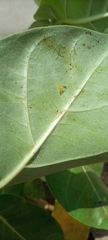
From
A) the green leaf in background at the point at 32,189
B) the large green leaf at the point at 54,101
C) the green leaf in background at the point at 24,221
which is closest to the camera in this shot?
the large green leaf at the point at 54,101

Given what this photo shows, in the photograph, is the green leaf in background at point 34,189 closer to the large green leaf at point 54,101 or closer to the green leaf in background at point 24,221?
the green leaf in background at point 24,221

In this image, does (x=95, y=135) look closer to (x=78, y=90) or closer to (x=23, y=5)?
(x=78, y=90)

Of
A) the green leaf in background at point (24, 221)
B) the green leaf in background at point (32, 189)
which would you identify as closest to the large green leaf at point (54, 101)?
the green leaf in background at point (24, 221)

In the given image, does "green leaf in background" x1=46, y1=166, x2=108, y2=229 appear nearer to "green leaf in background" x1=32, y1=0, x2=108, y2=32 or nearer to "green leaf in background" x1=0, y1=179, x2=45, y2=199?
"green leaf in background" x1=0, y1=179, x2=45, y2=199

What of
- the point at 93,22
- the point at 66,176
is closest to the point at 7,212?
the point at 66,176

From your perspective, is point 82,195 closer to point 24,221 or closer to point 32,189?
point 24,221

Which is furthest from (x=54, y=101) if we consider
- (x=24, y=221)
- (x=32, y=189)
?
(x=32, y=189)
